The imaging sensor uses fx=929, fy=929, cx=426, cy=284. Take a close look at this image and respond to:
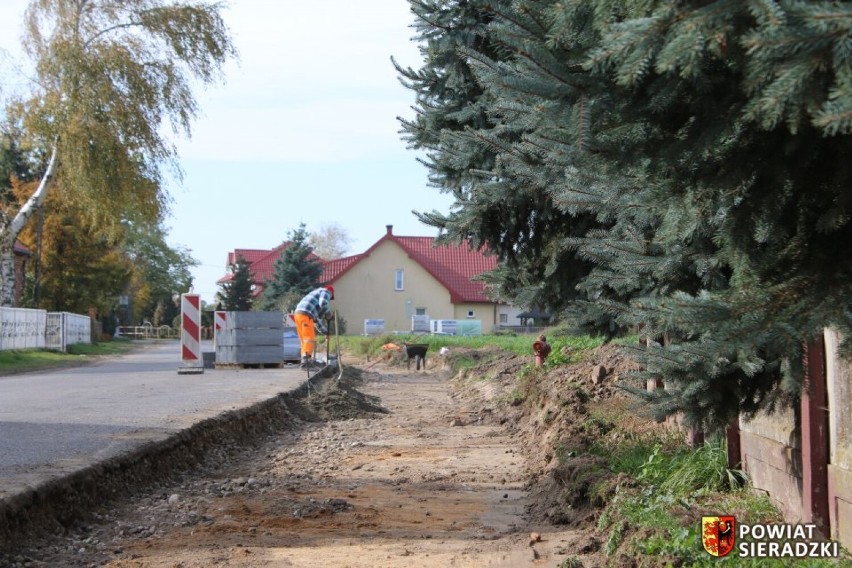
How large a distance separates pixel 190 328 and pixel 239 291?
141 feet

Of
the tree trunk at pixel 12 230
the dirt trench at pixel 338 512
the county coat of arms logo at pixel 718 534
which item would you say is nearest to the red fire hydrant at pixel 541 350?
the dirt trench at pixel 338 512

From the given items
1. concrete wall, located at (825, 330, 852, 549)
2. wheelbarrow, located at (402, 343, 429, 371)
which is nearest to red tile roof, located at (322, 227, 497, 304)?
wheelbarrow, located at (402, 343, 429, 371)

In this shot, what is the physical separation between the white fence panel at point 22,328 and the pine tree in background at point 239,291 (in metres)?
26.2

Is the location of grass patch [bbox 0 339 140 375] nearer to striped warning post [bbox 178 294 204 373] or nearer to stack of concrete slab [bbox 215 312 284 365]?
stack of concrete slab [bbox 215 312 284 365]

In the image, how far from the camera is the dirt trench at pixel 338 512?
5.51m

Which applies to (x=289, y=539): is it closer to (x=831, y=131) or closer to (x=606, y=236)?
(x=606, y=236)

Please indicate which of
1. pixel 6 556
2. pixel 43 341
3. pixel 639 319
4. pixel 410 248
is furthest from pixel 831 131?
pixel 410 248

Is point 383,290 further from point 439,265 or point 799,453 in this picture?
point 799,453

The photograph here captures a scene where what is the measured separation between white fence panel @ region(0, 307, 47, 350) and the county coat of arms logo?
2799cm

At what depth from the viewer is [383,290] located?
64.0 m

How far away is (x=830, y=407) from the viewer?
15.3ft

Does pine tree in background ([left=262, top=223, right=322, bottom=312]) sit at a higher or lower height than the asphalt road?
higher

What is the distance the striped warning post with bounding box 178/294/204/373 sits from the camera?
19.7 meters

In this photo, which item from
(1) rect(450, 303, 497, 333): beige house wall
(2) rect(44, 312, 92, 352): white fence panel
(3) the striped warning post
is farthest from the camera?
(1) rect(450, 303, 497, 333): beige house wall
